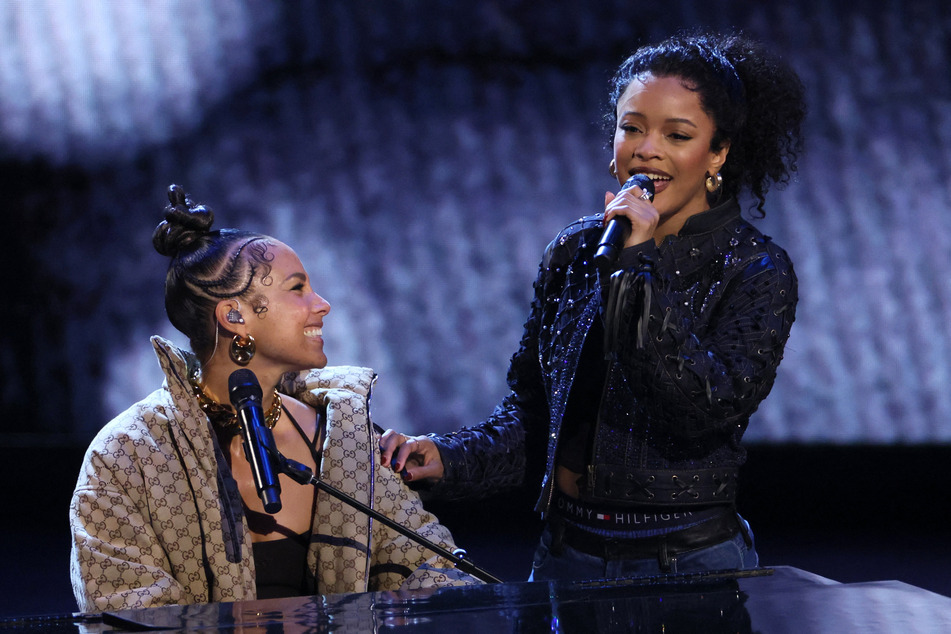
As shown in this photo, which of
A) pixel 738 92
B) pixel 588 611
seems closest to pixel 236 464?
pixel 588 611

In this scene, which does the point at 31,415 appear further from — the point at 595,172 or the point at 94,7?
the point at 595,172

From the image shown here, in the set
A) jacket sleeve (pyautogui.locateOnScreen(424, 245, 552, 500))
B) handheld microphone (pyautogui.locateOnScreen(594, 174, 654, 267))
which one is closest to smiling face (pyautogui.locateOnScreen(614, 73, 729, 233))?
handheld microphone (pyautogui.locateOnScreen(594, 174, 654, 267))

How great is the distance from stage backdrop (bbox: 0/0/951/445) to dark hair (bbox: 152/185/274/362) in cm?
142

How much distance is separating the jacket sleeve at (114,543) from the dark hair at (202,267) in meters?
0.26

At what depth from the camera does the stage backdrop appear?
10.5ft

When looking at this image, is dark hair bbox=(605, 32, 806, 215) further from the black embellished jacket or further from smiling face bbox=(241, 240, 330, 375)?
smiling face bbox=(241, 240, 330, 375)

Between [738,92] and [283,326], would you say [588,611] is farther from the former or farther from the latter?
[738,92]

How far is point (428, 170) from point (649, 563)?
1.87 meters

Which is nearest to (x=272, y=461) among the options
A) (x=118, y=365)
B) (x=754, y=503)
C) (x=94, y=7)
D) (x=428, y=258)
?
(x=428, y=258)

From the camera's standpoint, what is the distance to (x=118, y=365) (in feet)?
10.8

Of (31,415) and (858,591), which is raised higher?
(31,415)

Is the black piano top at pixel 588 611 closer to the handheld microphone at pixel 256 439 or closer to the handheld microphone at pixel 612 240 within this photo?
the handheld microphone at pixel 256 439

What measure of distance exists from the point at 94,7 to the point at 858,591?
2.86 metres

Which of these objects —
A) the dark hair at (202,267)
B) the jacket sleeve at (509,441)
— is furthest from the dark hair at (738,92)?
the dark hair at (202,267)
